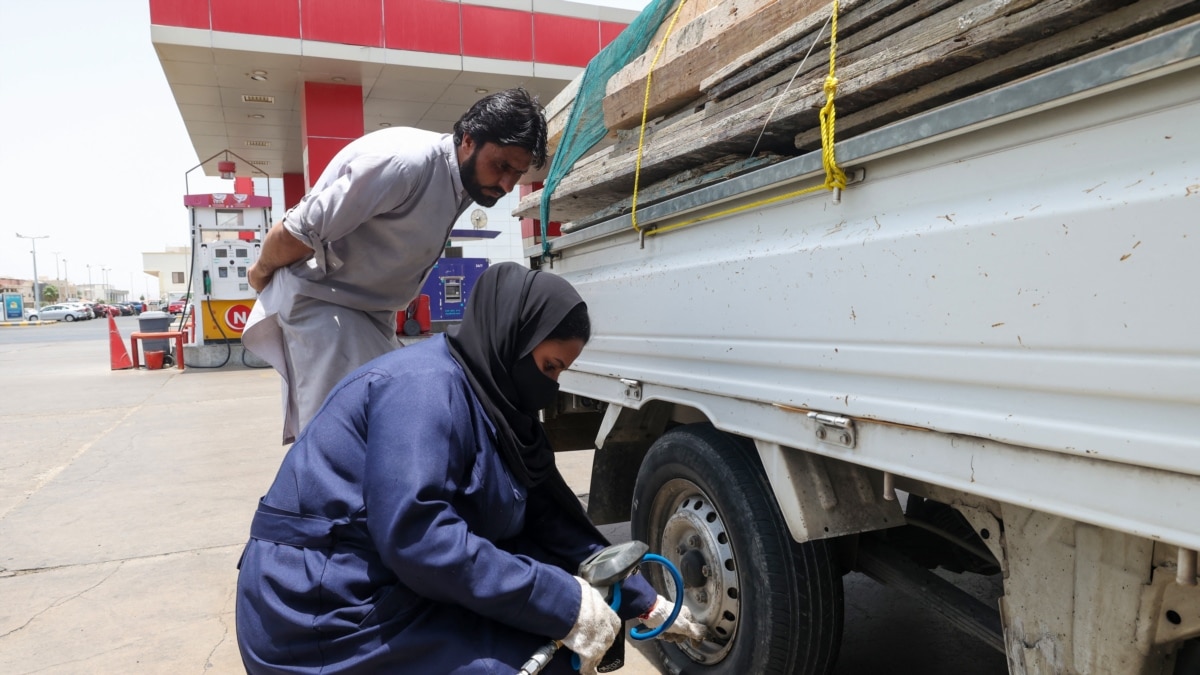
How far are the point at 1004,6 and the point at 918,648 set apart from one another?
2.37m

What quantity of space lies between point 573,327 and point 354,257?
3.59 ft

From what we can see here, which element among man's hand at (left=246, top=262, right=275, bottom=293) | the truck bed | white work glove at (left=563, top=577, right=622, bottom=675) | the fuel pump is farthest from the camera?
the fuel pump

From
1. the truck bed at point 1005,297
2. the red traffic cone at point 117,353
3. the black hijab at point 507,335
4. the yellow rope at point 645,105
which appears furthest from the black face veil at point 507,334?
the red traffic cone at point 117,353

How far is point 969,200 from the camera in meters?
1.52

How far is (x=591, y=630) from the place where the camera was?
1569 mm

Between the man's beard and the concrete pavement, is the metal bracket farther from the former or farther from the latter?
the concrete pavement

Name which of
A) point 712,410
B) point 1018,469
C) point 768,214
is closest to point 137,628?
point 712,410

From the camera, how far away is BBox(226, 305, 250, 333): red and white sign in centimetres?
1265

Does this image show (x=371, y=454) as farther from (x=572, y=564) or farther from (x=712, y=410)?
(x=712, y=410)

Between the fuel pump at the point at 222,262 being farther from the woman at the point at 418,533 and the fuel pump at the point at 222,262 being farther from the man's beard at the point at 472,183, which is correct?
the woman at the point at 418,533

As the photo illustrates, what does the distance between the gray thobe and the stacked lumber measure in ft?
2.41

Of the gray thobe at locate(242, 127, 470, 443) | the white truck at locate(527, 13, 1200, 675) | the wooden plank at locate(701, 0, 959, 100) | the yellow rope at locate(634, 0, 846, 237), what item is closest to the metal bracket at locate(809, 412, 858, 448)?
the white truck at locate(527, 13, 1200, 675)

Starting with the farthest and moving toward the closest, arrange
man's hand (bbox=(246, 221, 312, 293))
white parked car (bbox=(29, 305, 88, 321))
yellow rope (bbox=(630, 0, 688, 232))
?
white parked car (bbox=(29, 305, 88, 321))
yellow rope (bbox=(630, 0, 688, 232))
man's hand (bbox=(246, 221, 312, 293))

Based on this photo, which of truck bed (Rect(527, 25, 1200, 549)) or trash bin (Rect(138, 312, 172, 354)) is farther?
trash bin (Rect(138, 312, 172, 354))
